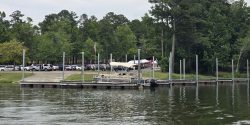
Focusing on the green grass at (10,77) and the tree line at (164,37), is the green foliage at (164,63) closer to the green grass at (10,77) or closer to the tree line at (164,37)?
the tree line at (164,37)

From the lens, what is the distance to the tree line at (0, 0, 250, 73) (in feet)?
416

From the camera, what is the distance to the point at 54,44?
140500 millimetres

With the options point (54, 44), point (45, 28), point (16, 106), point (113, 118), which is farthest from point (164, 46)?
point (113, 118)

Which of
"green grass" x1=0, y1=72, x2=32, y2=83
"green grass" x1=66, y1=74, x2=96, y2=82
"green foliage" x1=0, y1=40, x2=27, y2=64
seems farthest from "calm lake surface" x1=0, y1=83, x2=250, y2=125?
"green foliage" x1=0, y1=40, x2=27, y2=64

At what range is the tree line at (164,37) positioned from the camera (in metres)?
127

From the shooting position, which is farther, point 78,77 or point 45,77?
point 45,77

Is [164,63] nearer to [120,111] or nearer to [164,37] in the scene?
[164,37]

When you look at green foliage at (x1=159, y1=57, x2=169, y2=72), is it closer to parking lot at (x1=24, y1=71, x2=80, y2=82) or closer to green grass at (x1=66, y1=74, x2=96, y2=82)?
green grass at (x1=66, y1=74, x2=96, y2=82)

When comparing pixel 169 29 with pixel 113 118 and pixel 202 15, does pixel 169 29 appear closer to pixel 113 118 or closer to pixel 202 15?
pixel 202 15

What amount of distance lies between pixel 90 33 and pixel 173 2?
37285 millimetres

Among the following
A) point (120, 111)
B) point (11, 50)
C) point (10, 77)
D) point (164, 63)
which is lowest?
point (120, 111)

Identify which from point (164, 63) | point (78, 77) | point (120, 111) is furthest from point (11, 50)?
point (120, 111)

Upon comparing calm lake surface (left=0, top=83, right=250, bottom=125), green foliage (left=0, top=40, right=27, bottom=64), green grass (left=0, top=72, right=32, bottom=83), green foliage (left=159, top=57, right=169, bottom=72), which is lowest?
calm lake surface (left=0, top=83, right=250, bottom=125)

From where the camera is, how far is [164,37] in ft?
422
